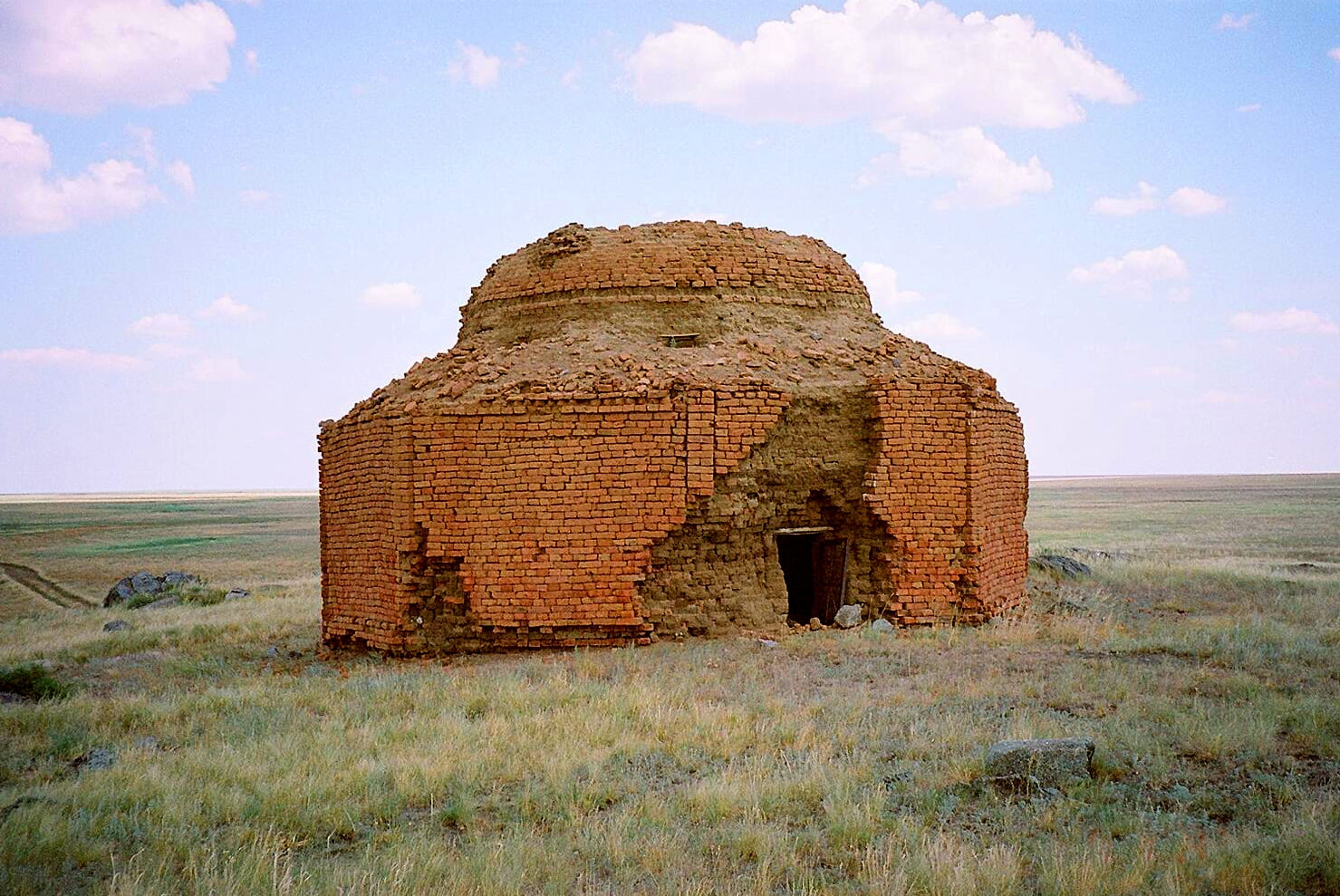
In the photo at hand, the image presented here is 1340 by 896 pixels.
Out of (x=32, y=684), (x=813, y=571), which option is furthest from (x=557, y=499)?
(x=32, y=684)

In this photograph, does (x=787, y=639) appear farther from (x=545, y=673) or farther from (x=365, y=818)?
(x=365, y=818)

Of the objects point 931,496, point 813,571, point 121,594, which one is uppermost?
point 931,496

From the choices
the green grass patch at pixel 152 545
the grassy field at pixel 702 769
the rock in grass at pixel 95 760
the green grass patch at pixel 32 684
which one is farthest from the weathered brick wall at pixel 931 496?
the green grass patch at pixel 152 545

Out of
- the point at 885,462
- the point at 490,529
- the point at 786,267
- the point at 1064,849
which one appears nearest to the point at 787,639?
the point at 885,462

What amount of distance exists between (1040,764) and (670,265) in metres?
7.83

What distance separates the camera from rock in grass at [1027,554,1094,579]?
53.2 feet

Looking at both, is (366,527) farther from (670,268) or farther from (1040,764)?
(1040,764)

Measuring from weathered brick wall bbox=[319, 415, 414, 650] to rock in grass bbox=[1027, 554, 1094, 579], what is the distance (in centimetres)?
1025

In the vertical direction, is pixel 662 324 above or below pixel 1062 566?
above

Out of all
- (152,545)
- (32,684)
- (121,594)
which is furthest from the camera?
(152,545)

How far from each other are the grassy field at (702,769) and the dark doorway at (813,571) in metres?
1.85

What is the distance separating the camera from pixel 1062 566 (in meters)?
16.5

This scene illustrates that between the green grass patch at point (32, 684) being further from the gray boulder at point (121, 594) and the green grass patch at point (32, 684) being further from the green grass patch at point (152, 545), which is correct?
the green grass patch at point (152, 545)

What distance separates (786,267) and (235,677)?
295 inches
